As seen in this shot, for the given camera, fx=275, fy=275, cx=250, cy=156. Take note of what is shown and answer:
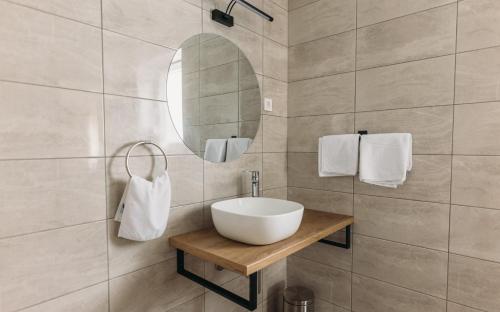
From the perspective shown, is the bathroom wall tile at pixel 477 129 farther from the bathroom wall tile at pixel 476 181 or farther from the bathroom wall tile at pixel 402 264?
the bathroom wall tile at pixel 402 264

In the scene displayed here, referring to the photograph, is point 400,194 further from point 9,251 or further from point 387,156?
point 9,251

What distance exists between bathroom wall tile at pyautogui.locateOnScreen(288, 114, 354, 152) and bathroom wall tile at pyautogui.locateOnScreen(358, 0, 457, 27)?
56cm

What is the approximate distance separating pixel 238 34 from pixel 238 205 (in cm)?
99

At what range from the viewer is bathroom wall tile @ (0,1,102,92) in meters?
0.88

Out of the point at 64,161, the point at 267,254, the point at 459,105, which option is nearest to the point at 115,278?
the point at 64,161

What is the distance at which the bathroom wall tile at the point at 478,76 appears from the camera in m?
1.23

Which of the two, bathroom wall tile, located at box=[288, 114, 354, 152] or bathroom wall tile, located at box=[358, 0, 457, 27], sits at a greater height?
bathroom wall tile, located at box=[358, 0, 457, 27]

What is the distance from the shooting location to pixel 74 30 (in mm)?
1001

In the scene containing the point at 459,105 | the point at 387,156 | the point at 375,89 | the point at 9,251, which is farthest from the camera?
the point at 375,89

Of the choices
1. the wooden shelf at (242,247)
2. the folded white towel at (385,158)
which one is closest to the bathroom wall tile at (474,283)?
the folded white towel at (385,158)

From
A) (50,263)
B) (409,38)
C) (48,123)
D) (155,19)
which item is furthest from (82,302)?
(409,38)

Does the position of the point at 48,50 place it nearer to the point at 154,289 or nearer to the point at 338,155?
the point at 154,289

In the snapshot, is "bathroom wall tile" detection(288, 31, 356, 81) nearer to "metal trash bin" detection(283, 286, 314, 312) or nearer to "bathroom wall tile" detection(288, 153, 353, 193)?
"bathroom wall tile" detection(288, 153, 353, 193)

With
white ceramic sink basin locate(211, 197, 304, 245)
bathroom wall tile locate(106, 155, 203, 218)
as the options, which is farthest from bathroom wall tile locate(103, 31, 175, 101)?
white ceramic sink basin locate(211, 197, 304, 245)
